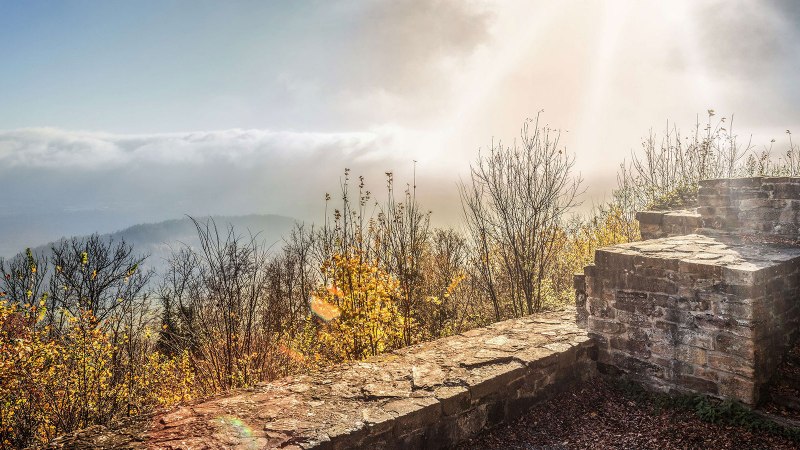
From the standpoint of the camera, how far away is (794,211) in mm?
5930

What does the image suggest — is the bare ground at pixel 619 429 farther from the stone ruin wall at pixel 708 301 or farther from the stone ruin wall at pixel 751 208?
the stone ruin wall at pixel 751 208

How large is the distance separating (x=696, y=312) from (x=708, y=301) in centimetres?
18

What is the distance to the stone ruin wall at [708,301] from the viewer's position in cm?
457

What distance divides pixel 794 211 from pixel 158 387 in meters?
20.6

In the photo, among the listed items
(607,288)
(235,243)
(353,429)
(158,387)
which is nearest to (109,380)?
(158,387)

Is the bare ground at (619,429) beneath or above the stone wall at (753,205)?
beneath

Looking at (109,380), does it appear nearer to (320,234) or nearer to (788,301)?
(320,234)

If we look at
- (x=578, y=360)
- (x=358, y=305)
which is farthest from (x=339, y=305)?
(x=578, y=360)

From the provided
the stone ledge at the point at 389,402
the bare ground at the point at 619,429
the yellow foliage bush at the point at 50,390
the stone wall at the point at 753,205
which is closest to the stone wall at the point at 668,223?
the stone wall at the point at 753,205

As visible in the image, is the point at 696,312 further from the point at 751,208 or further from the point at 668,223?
the point at 668,223

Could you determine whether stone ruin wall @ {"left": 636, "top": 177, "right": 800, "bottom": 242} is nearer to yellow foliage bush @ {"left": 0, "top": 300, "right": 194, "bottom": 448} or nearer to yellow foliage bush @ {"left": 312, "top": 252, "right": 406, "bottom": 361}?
yellow foliage bush @ {"left": 312, "top": 252, "right": 406, "bottom": 361}

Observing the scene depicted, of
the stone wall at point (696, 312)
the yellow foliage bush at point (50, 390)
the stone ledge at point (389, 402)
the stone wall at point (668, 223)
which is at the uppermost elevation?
the stone wall at point (668, 223)

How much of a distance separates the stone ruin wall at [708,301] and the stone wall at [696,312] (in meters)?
0.01

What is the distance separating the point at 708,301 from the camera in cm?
474
